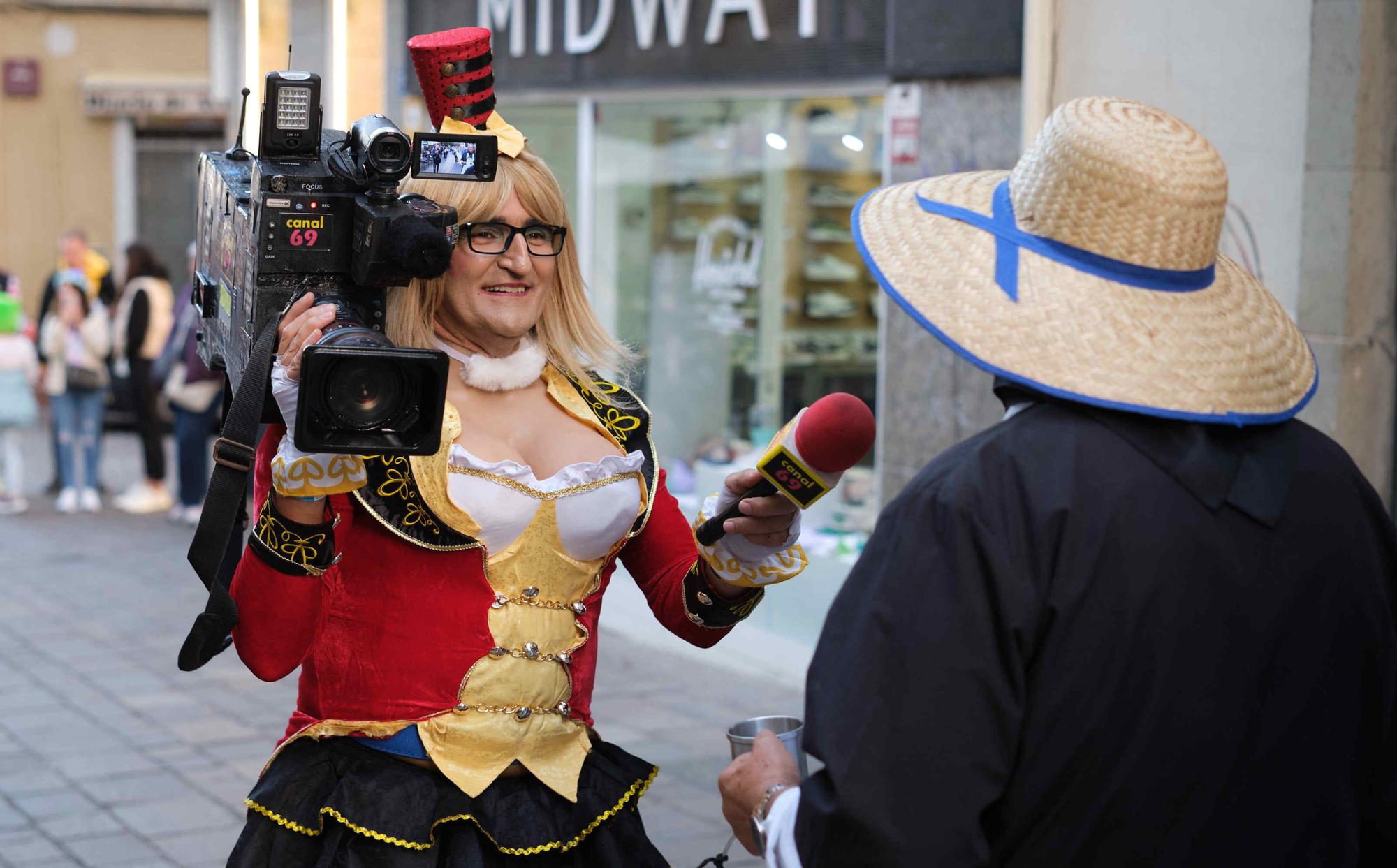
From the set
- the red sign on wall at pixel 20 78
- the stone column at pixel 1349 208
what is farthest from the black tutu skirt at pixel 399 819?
the red sign on wall at pixel 20 78

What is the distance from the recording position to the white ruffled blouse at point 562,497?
7.96 feet

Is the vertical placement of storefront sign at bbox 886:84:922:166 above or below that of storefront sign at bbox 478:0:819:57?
below

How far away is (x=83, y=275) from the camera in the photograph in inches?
433

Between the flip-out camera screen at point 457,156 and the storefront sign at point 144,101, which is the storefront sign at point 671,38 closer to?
the flip-out camera screen at point 457,156

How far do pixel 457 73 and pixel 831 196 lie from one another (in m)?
5.02

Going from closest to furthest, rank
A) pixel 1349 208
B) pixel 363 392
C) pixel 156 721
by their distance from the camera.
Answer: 1. pixel 363 392
2. pixel 1349 208
3. pixel 156 721

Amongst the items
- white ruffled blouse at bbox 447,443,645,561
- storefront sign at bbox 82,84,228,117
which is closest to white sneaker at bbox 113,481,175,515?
storefront sign at bbox 82,84,228,117

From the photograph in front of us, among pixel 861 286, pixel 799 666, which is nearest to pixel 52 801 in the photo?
pixel 799 666

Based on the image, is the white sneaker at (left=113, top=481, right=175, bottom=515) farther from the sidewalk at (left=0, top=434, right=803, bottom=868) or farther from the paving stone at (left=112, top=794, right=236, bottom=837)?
the paving stone at (left=112, top=794, right=236, bottom=837)

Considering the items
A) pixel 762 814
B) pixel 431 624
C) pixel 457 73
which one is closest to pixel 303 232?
pixel 457 73

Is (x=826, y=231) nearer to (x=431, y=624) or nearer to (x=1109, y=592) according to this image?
(x=431, y=624)

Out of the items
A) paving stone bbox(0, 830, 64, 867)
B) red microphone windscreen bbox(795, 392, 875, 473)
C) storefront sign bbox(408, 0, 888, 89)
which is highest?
storefront sign bbox(408, 0, 888, 89)

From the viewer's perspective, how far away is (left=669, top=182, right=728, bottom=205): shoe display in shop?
26.6ft

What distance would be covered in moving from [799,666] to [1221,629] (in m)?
5.12
